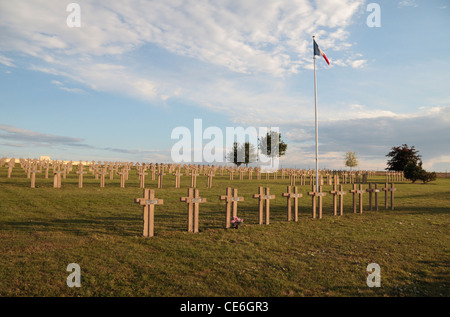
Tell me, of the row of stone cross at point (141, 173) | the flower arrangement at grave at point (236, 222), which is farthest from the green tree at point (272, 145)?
the flower arrangement at grave at point (236, 222)

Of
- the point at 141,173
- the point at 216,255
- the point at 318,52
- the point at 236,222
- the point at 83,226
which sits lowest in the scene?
the point at 216,255

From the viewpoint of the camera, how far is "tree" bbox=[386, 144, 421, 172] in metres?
58.2

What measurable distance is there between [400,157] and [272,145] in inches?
996

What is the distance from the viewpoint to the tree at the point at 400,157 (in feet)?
191

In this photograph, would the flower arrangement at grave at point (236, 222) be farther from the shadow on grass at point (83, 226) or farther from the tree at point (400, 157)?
the tree at point (400, 157)

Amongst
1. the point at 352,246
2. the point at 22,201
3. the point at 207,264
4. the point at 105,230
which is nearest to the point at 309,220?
the point at 352,246

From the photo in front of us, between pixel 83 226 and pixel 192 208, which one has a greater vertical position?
pixel 192 208

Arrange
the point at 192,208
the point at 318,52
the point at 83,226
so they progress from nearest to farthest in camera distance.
→ the point at 192,208 < the point at 83,226 < the point at 318,52

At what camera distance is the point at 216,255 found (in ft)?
24.1

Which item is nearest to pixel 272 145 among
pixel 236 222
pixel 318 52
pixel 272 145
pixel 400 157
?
pixel 272 145

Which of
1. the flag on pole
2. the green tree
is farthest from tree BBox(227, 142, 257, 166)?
the flag on pole

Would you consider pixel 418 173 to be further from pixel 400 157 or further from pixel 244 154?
pixel 244 154
